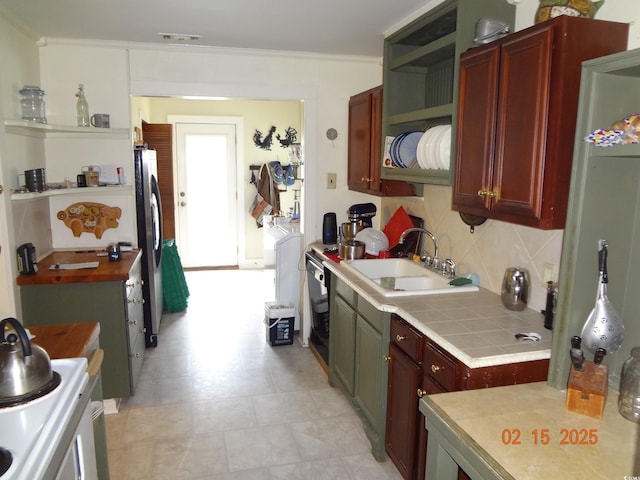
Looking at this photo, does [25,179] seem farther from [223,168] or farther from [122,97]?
[223,168]

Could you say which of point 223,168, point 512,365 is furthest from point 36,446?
point 223,168

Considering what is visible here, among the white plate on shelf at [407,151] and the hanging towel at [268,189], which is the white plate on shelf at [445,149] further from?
the hanging towel at [268,189]

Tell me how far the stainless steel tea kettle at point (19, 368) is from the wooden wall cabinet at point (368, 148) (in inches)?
90.0

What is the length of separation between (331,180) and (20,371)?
9.33 ft

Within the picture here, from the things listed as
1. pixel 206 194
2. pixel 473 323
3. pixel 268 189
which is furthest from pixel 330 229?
pixel 206 194

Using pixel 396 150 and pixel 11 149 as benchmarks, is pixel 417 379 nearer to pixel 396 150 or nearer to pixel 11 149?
pixel 396 150

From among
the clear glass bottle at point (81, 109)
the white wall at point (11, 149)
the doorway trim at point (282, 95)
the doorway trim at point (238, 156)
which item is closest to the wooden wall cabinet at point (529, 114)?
the doorway trim at point (282, 95)

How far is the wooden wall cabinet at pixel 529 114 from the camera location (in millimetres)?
1658

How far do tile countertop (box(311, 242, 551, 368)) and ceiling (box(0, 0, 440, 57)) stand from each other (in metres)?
1.54

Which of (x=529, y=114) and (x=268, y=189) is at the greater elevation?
(x=529, y=114)

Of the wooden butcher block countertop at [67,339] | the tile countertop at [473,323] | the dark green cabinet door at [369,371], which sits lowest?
the dark green cabinet door at [369,371]

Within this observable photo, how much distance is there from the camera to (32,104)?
2.99 meters

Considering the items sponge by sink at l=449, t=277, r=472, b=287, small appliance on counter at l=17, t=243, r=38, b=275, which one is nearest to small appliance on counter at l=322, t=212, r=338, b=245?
sponge by sink at l=449, t=277, r=472, b=287

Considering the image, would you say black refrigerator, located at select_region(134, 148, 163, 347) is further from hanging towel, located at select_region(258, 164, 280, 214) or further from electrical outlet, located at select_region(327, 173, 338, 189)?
hanging towel, located at select_region(258, 164, 280, 214)
